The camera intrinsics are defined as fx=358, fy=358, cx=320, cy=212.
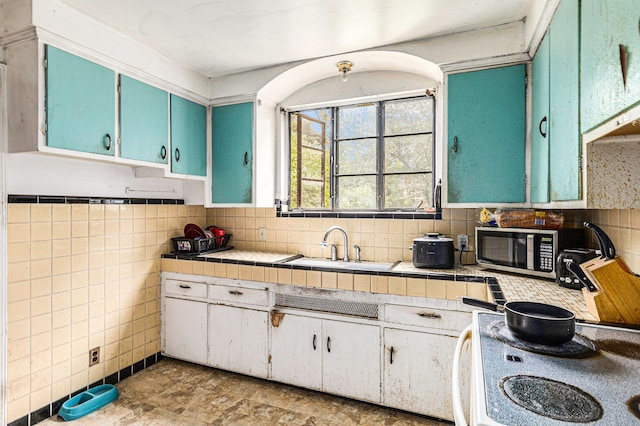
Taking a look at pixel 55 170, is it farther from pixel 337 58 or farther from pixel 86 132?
pixel 337 58

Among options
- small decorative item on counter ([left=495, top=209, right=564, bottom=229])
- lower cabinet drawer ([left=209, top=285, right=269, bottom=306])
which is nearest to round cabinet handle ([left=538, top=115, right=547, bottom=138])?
small decorative item on counter ([left=495, top=209, right=564, bottom=229])

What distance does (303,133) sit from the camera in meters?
3.28

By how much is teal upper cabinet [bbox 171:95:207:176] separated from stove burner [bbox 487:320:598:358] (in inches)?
99.3

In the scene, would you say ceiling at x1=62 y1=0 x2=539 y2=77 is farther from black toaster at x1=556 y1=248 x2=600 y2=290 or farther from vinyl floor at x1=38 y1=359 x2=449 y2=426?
vinyl floor at x1=38 y1=359 x2=449 y2=426

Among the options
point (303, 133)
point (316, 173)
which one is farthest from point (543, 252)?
point (303, 133)

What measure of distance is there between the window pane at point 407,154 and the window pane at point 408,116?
0.06 m

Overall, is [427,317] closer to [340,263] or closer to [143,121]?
[340,263]

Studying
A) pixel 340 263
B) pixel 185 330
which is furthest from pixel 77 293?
pixel 340 263

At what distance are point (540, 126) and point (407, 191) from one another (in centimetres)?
115

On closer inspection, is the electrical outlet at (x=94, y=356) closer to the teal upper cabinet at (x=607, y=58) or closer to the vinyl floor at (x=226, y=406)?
the vinyl floor at (x=226, y=406)

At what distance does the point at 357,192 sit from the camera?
10.1ft

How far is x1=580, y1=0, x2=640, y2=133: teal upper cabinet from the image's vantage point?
884mm

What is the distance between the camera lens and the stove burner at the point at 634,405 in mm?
763

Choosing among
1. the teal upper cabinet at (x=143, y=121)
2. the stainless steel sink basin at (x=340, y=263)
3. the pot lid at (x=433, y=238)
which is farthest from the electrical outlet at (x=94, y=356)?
the pot lid at (x=433, y=238)
